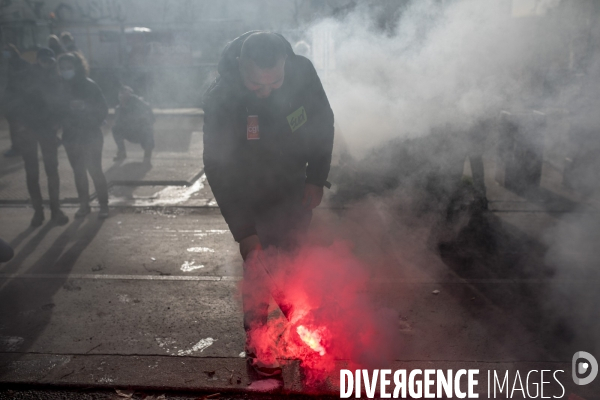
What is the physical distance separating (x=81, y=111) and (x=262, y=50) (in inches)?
135

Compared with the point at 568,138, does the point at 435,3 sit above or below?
above

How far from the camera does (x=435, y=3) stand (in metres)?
5.02

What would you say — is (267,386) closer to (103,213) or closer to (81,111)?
(103,213)

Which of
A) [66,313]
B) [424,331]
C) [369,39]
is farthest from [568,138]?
[66,313]

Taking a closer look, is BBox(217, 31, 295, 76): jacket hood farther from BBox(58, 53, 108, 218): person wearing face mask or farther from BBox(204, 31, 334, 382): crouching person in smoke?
BBox(58, 53, 108, 218): person wearing face mask

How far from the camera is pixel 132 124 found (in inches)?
318

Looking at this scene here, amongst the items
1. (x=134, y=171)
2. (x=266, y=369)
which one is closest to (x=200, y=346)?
(x=266, y=369)

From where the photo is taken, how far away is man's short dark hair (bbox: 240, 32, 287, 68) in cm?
238

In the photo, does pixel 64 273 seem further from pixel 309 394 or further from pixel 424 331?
pixel 424 331

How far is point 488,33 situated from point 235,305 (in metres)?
3.34

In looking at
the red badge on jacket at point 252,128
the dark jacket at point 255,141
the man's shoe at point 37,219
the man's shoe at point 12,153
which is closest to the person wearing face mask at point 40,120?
the man's shoe at point 37,219

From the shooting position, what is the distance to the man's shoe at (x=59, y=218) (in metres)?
5.38

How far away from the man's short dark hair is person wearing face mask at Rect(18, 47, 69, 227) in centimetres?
344

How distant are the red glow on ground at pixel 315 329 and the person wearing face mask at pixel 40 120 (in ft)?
10.9
